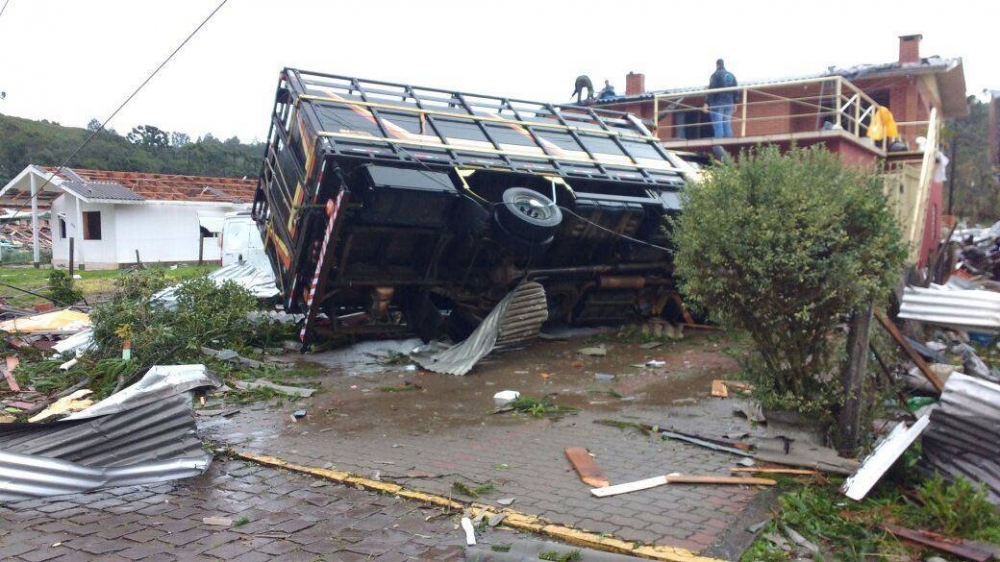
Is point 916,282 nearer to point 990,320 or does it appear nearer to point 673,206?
point 990,320

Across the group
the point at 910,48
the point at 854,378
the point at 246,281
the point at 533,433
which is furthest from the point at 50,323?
the point at 910,48

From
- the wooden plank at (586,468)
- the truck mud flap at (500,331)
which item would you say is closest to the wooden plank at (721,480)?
the wooden plank at (586,468)

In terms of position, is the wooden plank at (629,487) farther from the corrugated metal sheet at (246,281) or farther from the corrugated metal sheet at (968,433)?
the corrugated metal sheet at (246,281)

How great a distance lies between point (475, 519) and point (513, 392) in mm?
3211

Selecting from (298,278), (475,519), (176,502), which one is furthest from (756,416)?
(298,278)

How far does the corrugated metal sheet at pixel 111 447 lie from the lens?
4766 millimetres

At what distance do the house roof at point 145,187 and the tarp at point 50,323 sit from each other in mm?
15982

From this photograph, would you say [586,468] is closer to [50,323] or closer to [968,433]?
[968,433]

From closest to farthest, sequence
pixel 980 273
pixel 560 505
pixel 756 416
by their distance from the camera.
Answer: pixel 560 505
pixel 756 416
pixel 980 273

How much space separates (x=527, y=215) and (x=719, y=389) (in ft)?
9.33

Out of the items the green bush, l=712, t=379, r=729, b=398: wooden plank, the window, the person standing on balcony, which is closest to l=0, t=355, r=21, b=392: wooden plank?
the green bush

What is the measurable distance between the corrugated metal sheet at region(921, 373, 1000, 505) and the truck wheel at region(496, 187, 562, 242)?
4899mm

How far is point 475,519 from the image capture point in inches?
168

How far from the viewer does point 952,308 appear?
28.9 feet
